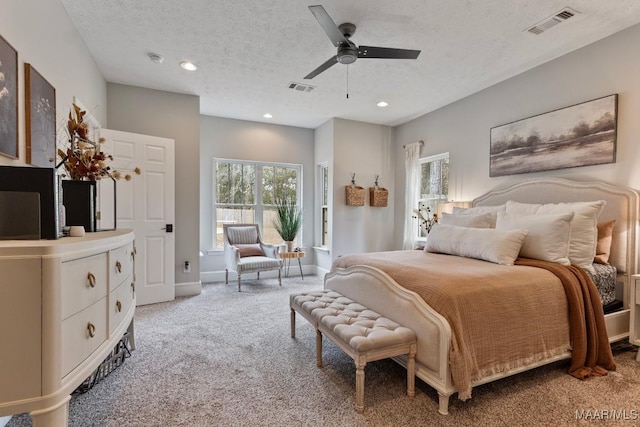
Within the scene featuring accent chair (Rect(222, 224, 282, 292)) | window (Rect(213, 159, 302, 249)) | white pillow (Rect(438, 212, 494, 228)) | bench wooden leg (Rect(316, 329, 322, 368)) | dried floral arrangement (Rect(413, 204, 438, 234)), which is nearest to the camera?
bench wooden leg (Rect(316, 329, 322, 368))

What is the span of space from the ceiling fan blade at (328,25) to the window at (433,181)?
8.86ft

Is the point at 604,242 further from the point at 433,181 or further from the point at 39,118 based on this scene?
the point at 39,118

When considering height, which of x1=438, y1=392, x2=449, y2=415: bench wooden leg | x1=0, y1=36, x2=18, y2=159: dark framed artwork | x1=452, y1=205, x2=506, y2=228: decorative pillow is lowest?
x1=438, y1=392, x2=449, y2=415: bench wooden leg

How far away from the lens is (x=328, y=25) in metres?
2.18

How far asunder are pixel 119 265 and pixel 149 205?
7.84ft

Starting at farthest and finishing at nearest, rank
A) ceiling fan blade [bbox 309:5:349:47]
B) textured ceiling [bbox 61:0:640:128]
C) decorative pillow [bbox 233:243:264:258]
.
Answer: decorative pillow [bbox 233:243:264:258], textured ceiling [bbox 61:0:640:128], ceiling fan blade [bbox 309:5:349:47]

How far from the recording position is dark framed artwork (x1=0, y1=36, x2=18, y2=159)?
158 centimetres

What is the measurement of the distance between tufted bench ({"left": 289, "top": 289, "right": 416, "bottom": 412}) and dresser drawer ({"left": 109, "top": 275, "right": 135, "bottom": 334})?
3.84 feet

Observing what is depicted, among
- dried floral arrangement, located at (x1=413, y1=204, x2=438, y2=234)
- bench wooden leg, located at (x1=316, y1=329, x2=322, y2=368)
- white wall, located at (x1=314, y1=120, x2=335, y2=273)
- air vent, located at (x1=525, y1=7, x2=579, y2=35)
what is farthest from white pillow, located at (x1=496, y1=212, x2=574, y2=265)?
white wall, located at (x1=314, y1=120, x2=335, y2=273)

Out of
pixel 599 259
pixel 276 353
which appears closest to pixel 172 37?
pixel 276 353

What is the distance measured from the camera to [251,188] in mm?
5457

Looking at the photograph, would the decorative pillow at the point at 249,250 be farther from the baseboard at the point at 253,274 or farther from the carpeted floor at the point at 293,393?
the carpeted floor at the point at 293,393

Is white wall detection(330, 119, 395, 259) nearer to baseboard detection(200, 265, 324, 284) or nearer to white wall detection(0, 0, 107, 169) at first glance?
baseboard detection(200, 265, 324, 284)

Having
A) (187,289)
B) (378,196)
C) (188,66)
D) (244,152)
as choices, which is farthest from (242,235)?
(188,66)
